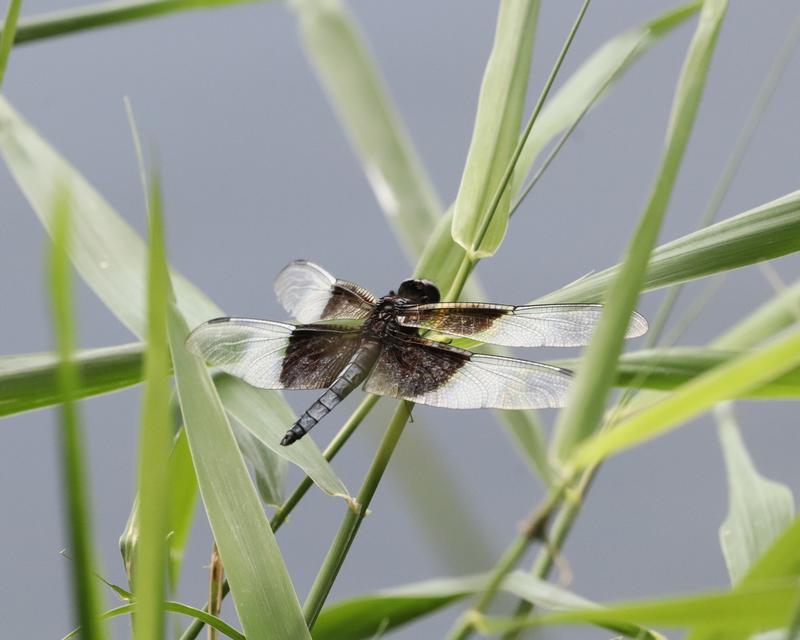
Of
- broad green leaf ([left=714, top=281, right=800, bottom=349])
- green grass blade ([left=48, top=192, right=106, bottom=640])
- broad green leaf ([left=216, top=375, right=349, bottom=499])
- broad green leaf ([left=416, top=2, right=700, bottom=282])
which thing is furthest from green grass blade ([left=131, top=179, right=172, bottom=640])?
broad green leaf ([left=714, top=281, right=800, bottom=349])

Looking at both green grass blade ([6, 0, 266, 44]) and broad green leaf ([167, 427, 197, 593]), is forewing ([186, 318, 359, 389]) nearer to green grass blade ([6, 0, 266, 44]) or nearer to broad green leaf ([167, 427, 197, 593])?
broad green leaf ([167, 427, 197, 593])

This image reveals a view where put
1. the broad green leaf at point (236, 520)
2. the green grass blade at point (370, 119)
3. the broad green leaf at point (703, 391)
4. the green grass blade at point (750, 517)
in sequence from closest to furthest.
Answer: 1. the broad green leaf at point (703, 391)
2. the broad green leaf at point (236, 520)
3. the green grass blade at point (750, 517)
4. the green grass blade at point (370, 119)

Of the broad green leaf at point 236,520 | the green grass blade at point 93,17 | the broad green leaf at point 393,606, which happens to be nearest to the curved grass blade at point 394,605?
the broad green leaf at point 393,606

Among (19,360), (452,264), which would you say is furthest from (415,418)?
(19,360)

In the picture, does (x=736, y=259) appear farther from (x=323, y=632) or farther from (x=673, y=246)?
(x=323, y=632)

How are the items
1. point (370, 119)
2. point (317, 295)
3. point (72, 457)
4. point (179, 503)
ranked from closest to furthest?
1. point (72, 457)
2. point (179, 503)
3. point (317, 295)
4. point (370, 119)

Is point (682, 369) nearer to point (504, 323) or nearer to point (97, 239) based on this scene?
point (504, 323)

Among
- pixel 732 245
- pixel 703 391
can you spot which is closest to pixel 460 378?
pixel 732 245

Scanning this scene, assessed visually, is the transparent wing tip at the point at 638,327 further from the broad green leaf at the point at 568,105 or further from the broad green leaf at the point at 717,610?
the broad green leaf at the point at 717,610
